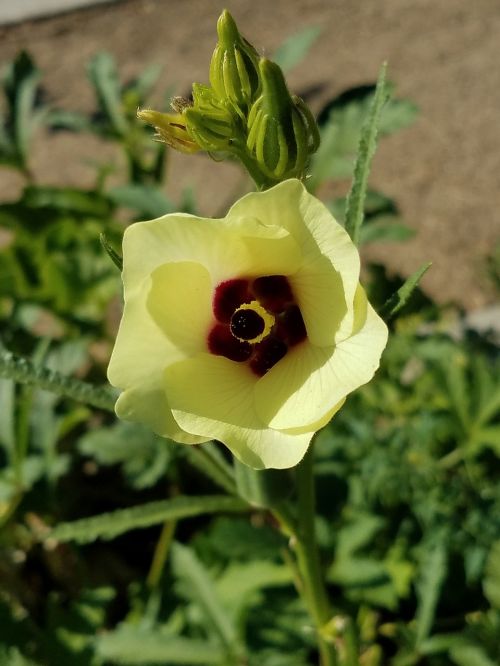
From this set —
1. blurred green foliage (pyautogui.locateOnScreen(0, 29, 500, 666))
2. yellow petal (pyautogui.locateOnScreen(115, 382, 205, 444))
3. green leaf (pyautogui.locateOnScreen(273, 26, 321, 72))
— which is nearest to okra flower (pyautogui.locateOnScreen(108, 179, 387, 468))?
yellow petal (pyautogui.locateOnScreen(115, 382, 205, 444))

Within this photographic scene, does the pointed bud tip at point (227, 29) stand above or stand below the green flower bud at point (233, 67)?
above

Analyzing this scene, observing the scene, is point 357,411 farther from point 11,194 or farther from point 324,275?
point 11,194

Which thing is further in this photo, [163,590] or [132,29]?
[132,29]

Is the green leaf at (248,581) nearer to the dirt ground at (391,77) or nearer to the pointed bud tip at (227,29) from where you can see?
the pointed bud tip at (227,29)

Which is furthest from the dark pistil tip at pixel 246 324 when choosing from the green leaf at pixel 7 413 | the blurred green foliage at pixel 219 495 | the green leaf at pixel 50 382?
the green leaf at pixel 7 413

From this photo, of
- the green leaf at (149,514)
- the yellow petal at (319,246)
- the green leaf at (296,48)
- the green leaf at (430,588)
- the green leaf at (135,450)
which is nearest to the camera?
the yellow petal at (319,246)

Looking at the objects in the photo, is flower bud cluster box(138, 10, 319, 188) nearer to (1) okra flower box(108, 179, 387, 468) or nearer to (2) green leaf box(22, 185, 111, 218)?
(1) okra flower box(108, 179, 387, 468)

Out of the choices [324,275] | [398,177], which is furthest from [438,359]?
[398,177]

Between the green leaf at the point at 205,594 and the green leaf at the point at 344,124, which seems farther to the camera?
the green leaf at the point at 344,124
